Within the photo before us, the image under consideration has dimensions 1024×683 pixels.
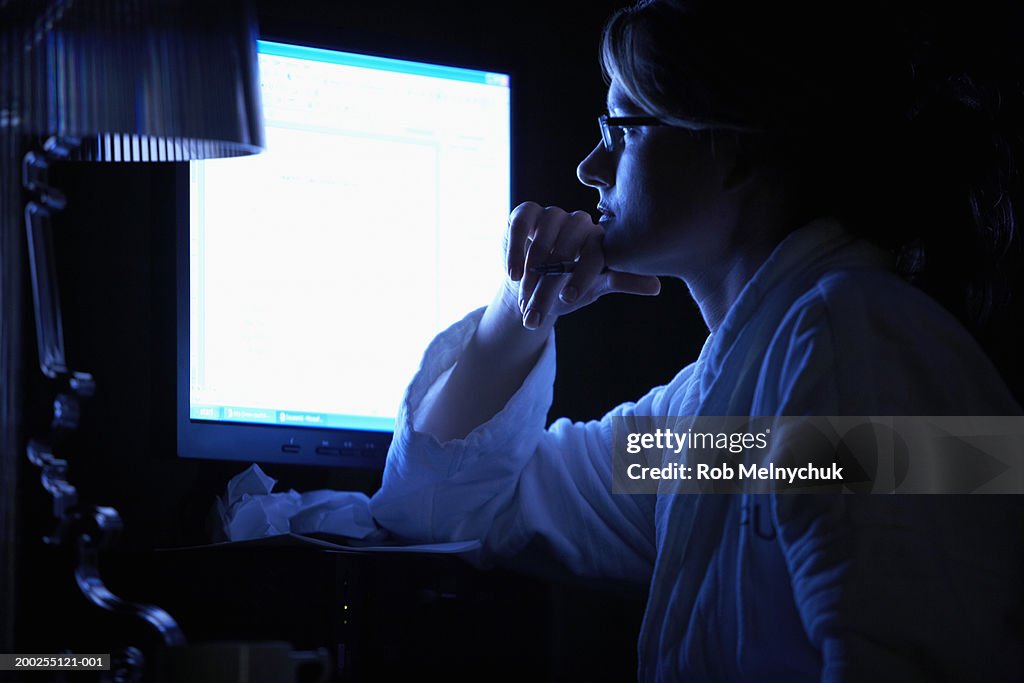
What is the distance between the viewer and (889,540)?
80cm

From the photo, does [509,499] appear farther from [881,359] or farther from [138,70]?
[138,70]

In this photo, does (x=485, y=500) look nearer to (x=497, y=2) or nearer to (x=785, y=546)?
(x=785, y=546)

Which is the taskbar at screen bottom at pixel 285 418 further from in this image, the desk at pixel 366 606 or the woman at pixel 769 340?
the desk at pixel 366 606

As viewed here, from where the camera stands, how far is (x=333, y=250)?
4.30 ft

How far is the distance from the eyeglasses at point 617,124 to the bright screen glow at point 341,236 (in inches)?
11.7

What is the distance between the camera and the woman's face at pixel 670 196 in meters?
1.09

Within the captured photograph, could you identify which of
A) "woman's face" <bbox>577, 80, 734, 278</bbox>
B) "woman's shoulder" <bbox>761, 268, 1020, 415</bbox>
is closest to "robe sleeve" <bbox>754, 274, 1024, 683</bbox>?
"woman's shoulder" <bbox>761, 268, 1020, 415</bbox>

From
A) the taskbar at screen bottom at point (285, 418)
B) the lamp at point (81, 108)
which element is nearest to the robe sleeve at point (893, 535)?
the lamp at point (81, 108)

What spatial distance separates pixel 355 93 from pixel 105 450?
20.1 inches

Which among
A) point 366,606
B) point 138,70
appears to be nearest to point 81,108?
point 138,70

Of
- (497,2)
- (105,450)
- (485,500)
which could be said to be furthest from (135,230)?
(497,2)

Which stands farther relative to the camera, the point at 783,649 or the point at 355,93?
the point at 355,93

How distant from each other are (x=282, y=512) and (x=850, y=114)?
705 millimetres

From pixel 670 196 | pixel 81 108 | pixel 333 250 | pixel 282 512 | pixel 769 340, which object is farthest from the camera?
pixel 333 250
